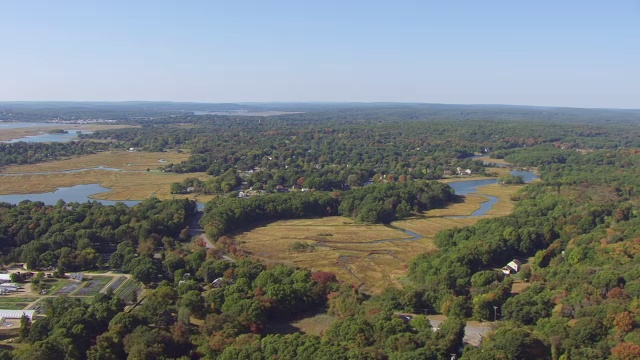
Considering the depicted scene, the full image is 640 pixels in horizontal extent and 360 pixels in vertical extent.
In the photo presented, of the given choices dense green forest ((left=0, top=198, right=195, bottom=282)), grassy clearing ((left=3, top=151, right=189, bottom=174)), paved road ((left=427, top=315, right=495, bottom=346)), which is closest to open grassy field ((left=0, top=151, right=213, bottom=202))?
grassy clearing ((left=3, top=151, right=189, bottom=174))

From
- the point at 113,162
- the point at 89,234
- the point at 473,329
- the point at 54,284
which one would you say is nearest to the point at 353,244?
the point at 473,329

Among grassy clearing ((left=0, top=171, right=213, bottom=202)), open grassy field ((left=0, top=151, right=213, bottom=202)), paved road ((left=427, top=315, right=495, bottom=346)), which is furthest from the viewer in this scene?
open grassy field ((left=0, top=151, right=213, bottom=202))

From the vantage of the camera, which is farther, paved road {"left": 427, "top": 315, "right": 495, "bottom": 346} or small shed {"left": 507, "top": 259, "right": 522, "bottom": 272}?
small shed {"left": 507, "top": 259, "right": 522, "bottom": 272}

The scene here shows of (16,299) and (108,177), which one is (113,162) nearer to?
(108,177)

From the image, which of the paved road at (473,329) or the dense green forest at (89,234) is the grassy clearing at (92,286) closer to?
the dense green forest at (89,234)

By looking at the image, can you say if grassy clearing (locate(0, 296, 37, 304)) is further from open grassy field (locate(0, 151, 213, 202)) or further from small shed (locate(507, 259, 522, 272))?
open grassy field (locate(0, 151, 213, 202))

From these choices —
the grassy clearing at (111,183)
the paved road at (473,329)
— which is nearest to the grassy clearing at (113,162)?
the grassy clearing at (111,183)

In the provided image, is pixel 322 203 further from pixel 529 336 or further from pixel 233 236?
pixel 529 336
